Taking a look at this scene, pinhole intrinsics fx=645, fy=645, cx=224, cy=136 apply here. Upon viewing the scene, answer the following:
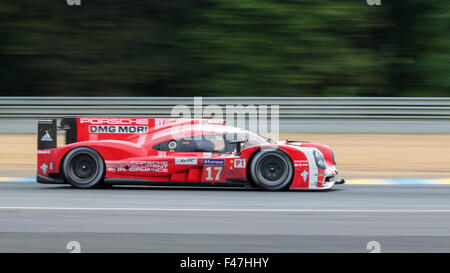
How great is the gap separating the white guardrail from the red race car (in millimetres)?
5224

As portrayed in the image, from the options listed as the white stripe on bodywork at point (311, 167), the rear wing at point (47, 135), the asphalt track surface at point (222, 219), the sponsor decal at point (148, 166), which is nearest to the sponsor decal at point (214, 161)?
the asphalt track surface at point (222, 219)

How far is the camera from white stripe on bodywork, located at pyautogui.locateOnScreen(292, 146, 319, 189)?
27.6 feet

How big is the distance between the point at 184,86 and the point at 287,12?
3280mm

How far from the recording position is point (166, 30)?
16922mm

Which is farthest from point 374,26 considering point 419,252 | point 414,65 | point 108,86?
point 419,252

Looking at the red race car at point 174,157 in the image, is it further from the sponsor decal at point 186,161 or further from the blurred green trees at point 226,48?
the blurred green trees at point 226,48

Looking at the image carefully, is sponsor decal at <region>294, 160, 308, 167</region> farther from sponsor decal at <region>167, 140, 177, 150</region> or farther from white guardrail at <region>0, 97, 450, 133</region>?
white guardrail at <region>0, 97, 450, 133</region>

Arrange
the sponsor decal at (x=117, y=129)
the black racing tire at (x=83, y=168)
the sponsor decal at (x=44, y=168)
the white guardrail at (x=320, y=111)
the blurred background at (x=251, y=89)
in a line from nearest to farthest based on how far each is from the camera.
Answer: the blurred background at (x=251, y=89)
the black racing tire at (x=83, y=168)
the sponsor decal at (x=44, y=168)
the sponsor decal at (x=117, y=129)
the white guardrail at (x=320, y=111)

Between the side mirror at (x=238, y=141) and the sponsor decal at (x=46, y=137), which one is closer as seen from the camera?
the side mirror at (x=238, y=141)

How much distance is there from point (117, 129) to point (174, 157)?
1.01 meters

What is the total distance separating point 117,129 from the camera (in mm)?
9047

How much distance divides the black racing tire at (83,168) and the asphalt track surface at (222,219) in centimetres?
18

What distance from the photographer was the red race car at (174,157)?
8.53 metres

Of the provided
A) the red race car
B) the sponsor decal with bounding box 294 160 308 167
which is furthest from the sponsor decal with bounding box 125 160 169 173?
the sponsor decal with bounding box 294 160 308 167
